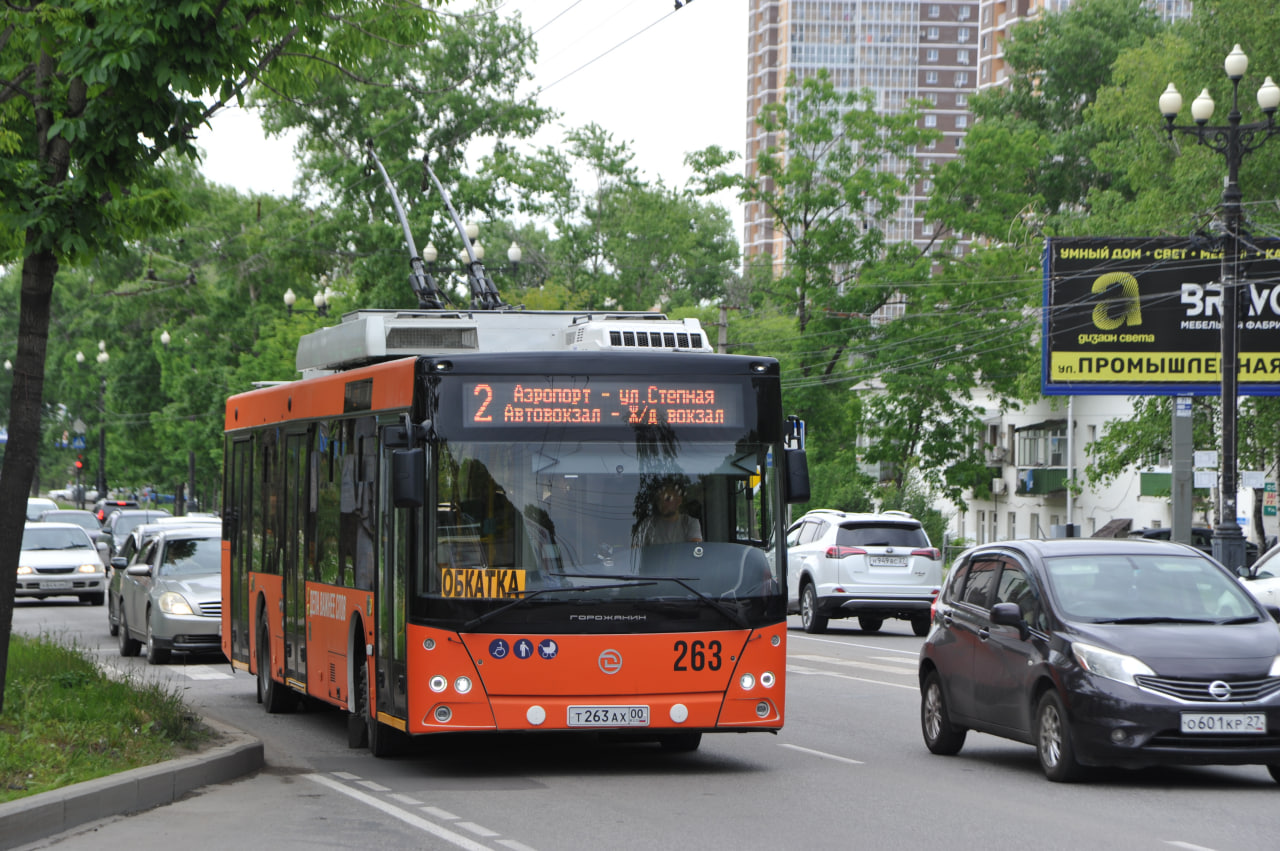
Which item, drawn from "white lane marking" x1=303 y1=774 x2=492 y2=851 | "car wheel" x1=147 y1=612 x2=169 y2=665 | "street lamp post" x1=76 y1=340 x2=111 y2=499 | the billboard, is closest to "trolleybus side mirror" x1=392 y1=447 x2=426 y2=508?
"white lane marking" x1=303 y1=774 x2=492 y2=851

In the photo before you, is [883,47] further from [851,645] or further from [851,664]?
[851,664]

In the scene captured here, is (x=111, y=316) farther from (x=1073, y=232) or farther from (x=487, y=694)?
(x=487, y=694)

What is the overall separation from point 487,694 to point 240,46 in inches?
182

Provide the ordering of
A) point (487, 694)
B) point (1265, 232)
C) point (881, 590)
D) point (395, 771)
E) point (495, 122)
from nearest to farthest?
point (487, 694) → point (395, 771) → point (881, 590) → point (1265, 232) → point (495, 122)

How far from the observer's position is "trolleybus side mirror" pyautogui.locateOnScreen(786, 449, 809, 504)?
1241 centimetres

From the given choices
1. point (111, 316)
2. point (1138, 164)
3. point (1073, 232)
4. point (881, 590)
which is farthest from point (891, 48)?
point (881, 590)

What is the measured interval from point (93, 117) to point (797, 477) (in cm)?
516

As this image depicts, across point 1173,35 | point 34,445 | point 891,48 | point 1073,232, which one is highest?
point 891,48

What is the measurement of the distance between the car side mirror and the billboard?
2658 centimetres

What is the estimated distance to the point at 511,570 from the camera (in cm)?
1248

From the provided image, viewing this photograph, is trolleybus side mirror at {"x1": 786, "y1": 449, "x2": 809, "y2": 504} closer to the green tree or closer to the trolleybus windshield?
the trolleybus windshield

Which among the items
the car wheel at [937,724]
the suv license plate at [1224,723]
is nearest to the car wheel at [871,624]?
the car wheel at [937,724]

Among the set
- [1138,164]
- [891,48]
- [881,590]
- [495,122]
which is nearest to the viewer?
[881,590]

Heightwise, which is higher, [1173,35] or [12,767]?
[1173,35]
